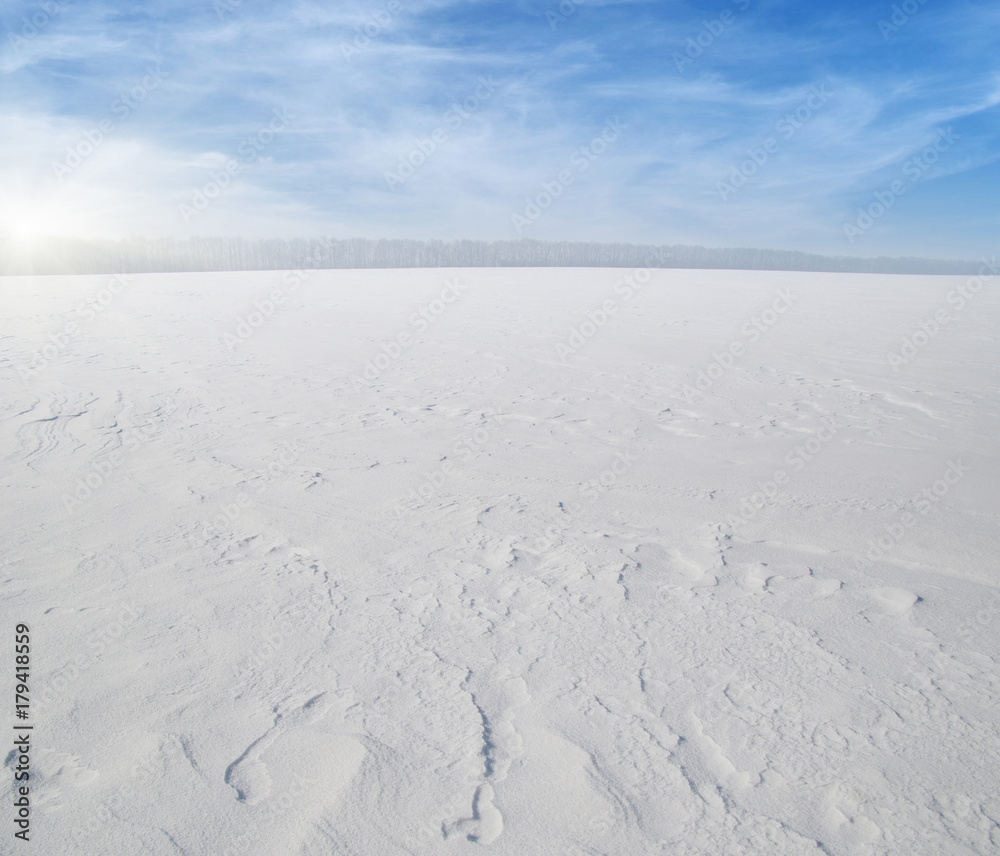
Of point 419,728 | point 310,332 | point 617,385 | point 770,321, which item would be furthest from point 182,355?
point 770,321

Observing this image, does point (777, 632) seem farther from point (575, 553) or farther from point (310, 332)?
point (310, 332)

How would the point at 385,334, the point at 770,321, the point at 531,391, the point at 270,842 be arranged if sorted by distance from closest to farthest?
the point at 270,842 < the point at 531,391 < the point at 385,334 < the point at 770,321

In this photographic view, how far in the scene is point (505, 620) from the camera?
2.70 metres

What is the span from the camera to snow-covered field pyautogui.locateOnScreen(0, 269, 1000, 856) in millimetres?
1776

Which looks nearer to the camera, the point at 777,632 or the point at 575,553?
the point at 777,632

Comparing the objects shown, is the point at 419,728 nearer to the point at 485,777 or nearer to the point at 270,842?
the point at 485,777

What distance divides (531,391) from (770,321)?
8743 mm

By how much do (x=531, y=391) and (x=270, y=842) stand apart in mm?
5652

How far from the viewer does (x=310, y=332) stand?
11273 millimetres

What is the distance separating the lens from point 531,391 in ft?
22.9

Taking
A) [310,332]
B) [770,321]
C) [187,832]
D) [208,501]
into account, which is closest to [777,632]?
[187,832]

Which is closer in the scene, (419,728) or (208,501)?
(419,728)

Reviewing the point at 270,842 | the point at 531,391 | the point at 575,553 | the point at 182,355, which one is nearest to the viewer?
the point at 270,842

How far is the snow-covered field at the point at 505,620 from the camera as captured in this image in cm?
178
